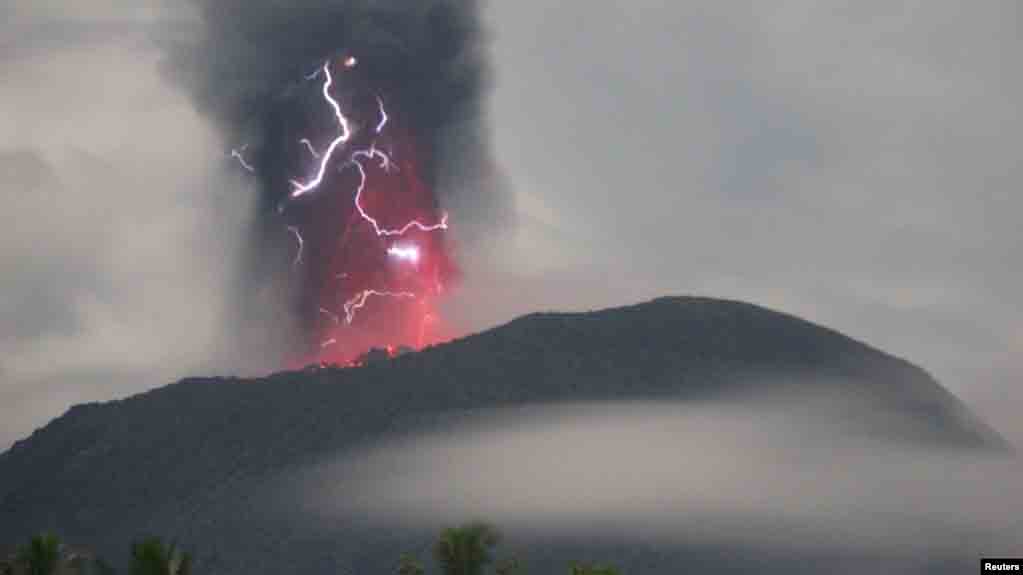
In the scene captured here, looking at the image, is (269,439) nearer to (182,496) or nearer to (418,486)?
(182,496)

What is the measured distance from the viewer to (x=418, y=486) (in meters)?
170

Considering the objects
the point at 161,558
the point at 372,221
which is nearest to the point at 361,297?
the point at 372,221

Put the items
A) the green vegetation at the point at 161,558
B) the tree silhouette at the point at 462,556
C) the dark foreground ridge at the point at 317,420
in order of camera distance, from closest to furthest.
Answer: the green vegetation at the point at 161,558 → the tree silhouette at the point at 462,556 → the dark foreground ridge at the point at 317,420

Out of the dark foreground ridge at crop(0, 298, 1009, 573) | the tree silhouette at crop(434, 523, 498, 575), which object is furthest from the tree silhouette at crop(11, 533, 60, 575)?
the dark foreground ridge at crop(0, 298, 1009, 573)

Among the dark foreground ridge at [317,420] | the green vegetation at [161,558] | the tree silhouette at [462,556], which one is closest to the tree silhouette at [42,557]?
the green vegetation at [161,558]

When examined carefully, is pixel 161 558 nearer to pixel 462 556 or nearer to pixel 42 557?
pixel 42 557

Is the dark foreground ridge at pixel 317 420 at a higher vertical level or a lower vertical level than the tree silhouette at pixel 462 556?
higher

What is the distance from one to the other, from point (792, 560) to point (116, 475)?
8063cm

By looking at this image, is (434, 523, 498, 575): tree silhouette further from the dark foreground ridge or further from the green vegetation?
the dark foreground ridge

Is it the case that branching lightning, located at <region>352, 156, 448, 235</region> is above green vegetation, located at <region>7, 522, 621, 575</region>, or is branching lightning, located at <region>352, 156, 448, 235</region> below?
above

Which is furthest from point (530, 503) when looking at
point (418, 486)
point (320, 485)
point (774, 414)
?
point (774, 414)

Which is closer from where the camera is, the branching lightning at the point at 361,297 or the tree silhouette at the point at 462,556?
the tree silhouette at the point at 462,556

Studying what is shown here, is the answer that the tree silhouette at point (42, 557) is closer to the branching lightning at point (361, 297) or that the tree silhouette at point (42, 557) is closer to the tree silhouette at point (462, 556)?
the tree silhouette at point (462, 556)

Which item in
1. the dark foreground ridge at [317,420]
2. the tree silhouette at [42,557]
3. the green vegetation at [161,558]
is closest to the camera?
the green vegetation at [161,558]
